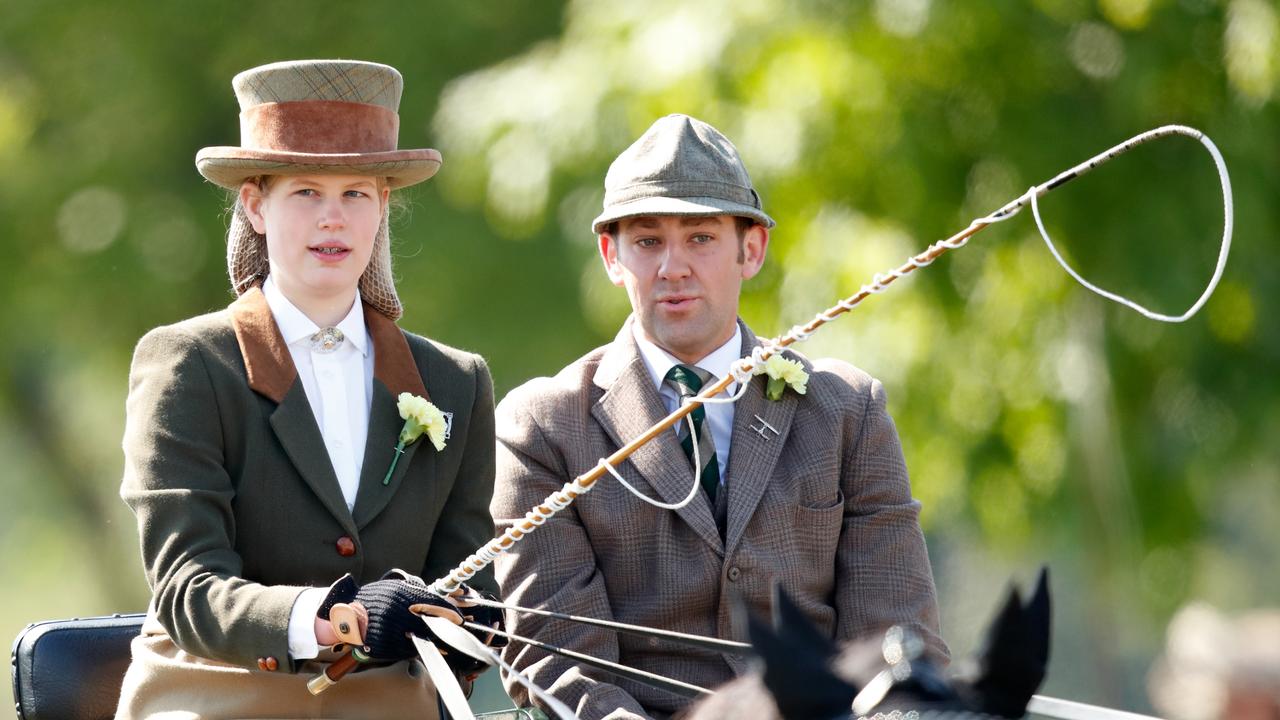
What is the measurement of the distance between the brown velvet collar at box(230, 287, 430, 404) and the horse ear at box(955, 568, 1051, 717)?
5.37 ft

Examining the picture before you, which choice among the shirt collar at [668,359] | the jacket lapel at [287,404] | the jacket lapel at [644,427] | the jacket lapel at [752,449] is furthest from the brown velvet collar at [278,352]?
the jacket lapel at [752,449]

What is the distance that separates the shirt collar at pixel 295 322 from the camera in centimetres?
375

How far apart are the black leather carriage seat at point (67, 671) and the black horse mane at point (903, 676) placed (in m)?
1.74

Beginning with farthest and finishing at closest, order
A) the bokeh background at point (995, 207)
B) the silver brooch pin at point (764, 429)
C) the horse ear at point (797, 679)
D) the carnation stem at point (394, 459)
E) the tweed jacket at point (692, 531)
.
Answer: the bokeh background at point (995, 207), the silver brooch pin at point (764, 429), the tweed jacket at point (692, 531), the carnation stem at point (394, 459), the horse ear at point (797, 679)

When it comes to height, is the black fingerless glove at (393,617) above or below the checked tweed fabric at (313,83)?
below

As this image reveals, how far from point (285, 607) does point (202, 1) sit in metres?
8.52

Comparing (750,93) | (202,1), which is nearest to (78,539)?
→ (202,1)

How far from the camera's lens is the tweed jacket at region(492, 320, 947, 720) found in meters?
4.04

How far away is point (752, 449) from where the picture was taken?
4.14 metres

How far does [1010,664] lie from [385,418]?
1.63 m

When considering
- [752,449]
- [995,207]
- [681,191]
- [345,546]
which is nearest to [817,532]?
[752,449]

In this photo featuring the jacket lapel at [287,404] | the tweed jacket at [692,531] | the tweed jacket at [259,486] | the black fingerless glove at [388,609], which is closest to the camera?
the black fingerless glove at [388,609]

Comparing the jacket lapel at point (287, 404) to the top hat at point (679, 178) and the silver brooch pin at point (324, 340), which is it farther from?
the top hat at point (679, 178)

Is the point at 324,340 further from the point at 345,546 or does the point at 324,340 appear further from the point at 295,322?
the point at 345,546
